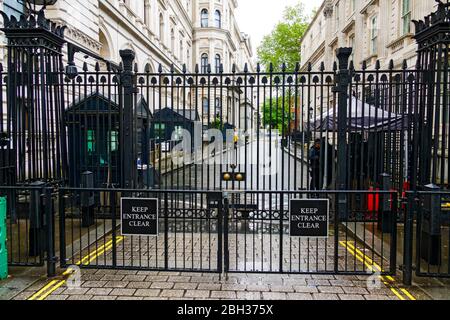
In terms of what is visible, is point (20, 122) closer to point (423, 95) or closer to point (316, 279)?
point (316, 279)

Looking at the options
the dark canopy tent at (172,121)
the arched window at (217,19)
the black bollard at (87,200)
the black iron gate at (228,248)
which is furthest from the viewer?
the arched window at (217,19)

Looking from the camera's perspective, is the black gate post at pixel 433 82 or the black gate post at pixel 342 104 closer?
the black gate post at pixel 433 82

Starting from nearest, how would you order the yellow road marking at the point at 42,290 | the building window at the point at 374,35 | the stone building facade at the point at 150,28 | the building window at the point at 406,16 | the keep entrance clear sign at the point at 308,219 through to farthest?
the yellow road marking at the point at 42,290 → the keep entrance clear sign at the point at 308,219 → the stone building facade at the point at 150,28 → the building window at the point at 406,16 → the building window at the point at 374,35

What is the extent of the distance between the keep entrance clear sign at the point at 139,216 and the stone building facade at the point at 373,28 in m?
7.72

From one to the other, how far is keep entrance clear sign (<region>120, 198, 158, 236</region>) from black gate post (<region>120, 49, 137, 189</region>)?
315cm

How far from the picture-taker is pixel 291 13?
2296 inches

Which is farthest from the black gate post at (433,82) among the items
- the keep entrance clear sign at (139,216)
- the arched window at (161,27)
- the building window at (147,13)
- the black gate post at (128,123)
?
the arched window at (161,27)

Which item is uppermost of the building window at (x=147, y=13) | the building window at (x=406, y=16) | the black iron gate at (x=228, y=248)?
the building window at (x=147, y=13)

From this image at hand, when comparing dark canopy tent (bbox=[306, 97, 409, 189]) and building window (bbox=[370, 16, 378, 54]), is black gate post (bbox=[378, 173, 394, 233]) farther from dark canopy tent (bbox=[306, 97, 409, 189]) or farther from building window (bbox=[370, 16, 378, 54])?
building window (bbox=[370, 16, 378, 54])

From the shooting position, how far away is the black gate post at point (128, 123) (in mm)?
8195

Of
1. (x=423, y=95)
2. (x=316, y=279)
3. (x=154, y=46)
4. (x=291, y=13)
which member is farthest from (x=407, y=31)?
(x=291, y=13)

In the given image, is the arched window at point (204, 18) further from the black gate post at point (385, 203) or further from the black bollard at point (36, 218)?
the black bollard at point (36, 218)

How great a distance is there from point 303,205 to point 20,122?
6.13m

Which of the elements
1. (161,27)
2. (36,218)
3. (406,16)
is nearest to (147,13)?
(161,27)
